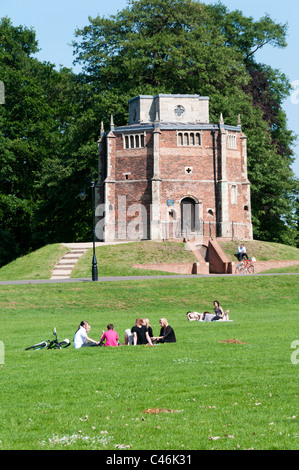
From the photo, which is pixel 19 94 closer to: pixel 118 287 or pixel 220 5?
pixel 220 5

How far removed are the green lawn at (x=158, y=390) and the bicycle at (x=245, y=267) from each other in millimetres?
20209

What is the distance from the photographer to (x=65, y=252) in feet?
163

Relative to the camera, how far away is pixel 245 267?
4669 cm

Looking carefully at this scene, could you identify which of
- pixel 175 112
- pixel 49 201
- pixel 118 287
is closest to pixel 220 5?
pixel 175 112

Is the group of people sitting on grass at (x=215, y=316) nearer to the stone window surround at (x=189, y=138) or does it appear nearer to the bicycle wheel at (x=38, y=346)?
the bicycle wheel at (x=38, y=346)

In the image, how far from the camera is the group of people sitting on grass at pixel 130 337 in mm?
18734

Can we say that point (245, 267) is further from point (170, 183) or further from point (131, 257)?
point (170, 183)

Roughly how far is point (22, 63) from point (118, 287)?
43.5 m

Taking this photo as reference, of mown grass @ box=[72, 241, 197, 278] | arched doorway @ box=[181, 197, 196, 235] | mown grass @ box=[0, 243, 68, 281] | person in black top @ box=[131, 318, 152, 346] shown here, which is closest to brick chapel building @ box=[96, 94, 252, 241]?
arched doorway @ box=[181, 197, 196, 235]

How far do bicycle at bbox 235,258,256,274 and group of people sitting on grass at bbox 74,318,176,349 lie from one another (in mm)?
27474

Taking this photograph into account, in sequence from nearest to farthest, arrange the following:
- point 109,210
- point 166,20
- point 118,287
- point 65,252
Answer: point 118,287 → point 65,252 → point 109,210 → point 166,20

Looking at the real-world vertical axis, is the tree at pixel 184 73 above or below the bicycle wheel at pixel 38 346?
above

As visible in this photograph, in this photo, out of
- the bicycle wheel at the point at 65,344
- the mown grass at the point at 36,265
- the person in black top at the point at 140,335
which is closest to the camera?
the bicycle wheel at the point at 65,344

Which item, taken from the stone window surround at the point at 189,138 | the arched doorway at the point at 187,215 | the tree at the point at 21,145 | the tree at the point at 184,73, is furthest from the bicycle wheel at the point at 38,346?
the tree at the point at 184,73
